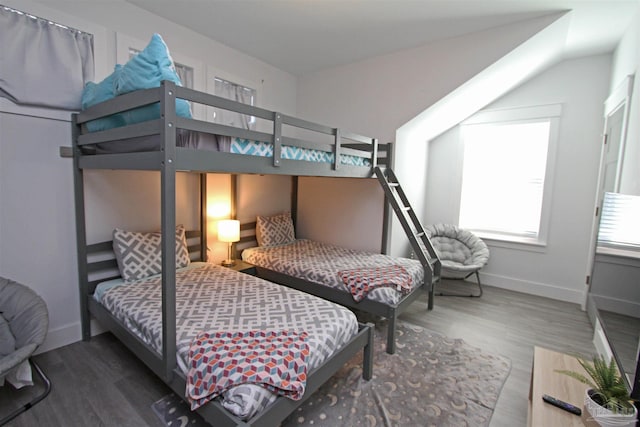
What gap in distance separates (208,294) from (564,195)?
401 cm

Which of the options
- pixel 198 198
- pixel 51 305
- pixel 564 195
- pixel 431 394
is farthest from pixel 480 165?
pixel 51 305

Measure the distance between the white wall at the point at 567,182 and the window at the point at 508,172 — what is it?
118mm

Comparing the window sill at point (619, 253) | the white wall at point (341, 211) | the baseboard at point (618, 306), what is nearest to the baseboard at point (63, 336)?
the white wall at point (341, 211)

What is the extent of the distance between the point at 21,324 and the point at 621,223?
358 cm

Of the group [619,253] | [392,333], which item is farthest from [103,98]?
[619,253]

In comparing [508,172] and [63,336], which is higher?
[508,172]

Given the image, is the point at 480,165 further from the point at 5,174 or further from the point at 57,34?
the point at 5,174

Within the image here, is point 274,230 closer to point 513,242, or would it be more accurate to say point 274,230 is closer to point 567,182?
point 513,242

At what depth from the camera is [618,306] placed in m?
1.55

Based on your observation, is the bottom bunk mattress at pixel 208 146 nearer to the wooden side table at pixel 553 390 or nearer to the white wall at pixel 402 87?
the white wall at pixel 402 87

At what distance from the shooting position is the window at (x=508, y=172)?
146 inches

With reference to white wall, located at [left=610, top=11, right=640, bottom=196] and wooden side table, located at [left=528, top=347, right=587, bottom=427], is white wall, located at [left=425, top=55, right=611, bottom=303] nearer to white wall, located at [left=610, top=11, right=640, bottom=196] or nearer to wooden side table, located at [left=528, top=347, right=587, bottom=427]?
white wall, located at [left=610, top=11, right=640, bottom=196]

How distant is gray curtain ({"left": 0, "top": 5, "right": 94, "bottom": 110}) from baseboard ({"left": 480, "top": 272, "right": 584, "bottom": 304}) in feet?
15.7

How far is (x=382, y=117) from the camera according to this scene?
3.53m
